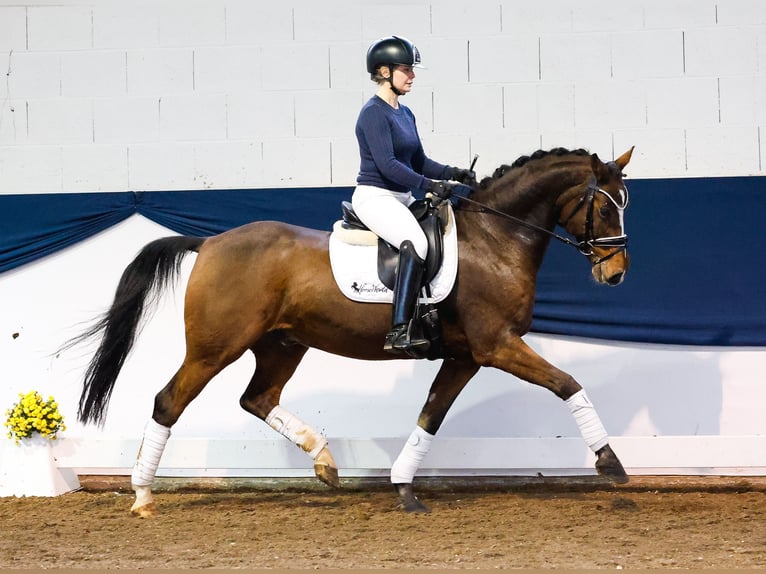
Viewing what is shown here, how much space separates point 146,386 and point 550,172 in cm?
298

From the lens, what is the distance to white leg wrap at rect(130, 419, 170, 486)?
4918mm

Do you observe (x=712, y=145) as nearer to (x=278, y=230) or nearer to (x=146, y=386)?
(x=278, y=230)

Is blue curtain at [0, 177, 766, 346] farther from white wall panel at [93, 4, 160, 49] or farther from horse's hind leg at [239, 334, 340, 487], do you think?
white wall panel at [93, 4, 160, 49]

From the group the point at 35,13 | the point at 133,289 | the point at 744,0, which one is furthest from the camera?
the point at 35,13

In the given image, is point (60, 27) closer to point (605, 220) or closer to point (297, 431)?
point (297, 431)

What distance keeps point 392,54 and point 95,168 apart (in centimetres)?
252

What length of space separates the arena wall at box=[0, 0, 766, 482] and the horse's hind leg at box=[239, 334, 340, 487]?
0.51 meters

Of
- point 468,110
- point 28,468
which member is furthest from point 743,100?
point 28,468

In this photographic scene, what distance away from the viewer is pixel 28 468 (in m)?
5.62

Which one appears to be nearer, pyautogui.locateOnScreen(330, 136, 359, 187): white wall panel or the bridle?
the bridle

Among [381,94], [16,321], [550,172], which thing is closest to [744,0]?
[550,172]

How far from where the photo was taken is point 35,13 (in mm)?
6328

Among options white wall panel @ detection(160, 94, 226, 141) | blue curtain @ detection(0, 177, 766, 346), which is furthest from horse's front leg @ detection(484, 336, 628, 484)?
white wall panel @ detection(160, 94, 226, 141)

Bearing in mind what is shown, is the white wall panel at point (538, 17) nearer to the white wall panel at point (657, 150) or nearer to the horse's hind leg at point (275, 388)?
the white wall panel at point (657, 150)
